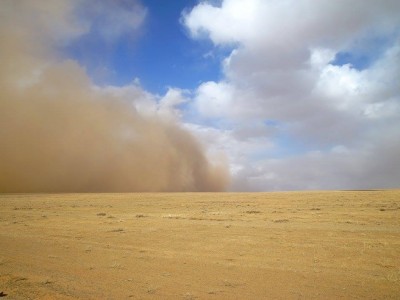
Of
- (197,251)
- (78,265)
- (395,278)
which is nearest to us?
(395,278)

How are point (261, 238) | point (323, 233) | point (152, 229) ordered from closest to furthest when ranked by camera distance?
1. point (261, 238)
2. point (323, 233)
3. point (152, 229)

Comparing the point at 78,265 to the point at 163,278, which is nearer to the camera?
the point at 163,278

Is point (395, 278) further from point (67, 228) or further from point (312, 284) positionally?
point (67, 228)

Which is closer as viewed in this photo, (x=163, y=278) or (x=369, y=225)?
(x=163, y=278)

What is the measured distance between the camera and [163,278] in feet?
30.0

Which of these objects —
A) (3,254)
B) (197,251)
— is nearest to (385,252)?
(197,251)

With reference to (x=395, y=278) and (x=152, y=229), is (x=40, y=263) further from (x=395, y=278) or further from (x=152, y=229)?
(x=395, y=278)

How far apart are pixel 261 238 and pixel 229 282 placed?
290 inches

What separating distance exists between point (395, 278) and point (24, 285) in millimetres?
9907

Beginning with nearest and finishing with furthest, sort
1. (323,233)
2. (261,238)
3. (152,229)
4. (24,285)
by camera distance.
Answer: (24,285) < (261,238) < (323,233) < (152,229)

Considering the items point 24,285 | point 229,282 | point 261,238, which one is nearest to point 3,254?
point 24,285

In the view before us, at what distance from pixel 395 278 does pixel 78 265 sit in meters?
9.51

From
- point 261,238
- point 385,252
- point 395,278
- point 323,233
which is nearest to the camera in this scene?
point 395,278

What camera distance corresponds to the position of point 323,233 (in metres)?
16.9
